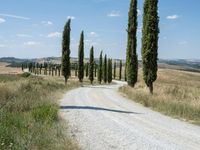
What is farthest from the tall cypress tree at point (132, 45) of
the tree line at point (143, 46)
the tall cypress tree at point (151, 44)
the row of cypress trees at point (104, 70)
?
the row of cypress trees at point (104, 70)

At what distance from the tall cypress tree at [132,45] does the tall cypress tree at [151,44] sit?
10749mm

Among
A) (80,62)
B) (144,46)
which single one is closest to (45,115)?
(144,46)

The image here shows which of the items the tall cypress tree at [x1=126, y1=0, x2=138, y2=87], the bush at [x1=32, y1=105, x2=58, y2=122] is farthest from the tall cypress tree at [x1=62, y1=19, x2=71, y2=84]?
the bush at [x1=32, y1=105, x2=58, y2=122]

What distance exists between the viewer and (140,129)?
1315 cm

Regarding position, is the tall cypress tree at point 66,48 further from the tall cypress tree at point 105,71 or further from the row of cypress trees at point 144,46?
the tall cypress tree at point 105,71

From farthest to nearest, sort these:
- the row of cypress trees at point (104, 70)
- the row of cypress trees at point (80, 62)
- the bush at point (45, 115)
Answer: the row of cypress trees at point (104, 70) → the row of cypress trees at point (80, 62) → the bush at point (45, 115)

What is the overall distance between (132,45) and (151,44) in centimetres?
1165

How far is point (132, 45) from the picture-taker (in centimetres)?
4328

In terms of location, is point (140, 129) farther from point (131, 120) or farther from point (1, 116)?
point (1, 116)

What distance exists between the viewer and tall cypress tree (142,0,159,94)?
104 feet

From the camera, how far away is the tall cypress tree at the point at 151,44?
31.7 metres

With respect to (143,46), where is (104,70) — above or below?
below

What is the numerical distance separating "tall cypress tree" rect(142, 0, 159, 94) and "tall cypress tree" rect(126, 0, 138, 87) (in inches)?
423

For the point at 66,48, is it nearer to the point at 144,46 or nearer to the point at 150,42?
the point at 144,46
